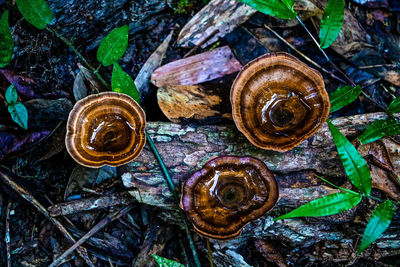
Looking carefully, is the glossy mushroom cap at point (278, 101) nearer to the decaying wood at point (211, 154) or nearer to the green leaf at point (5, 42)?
the decaying wood at point (211, 154)

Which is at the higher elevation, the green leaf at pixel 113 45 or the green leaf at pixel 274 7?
the green leaf at pixel 274 7

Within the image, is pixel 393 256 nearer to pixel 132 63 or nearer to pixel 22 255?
pixel 132 63

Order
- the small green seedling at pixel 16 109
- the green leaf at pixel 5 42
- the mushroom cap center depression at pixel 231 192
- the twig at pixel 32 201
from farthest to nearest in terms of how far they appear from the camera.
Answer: the twig at pixel 32 201 → the small green seedling at pixel 16 109 → the mushroom cap center depression at pixel 231 192 → the green leaf at pixel 5 42

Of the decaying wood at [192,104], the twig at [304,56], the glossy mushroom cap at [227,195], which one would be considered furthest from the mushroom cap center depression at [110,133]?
the twig at [304,56]

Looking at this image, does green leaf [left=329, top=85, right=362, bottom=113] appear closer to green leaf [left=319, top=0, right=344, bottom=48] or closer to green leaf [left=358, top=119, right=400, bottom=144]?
green leaf [left=358, top=119, right=400, bottom=144]

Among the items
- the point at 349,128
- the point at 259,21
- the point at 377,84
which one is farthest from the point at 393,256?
the point at 259,21

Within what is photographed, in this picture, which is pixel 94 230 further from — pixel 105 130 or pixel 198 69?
pixel 198 69

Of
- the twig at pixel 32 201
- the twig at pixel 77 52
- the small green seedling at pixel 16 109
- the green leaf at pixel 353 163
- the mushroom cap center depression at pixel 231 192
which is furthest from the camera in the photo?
the twig at pixel 32 201
